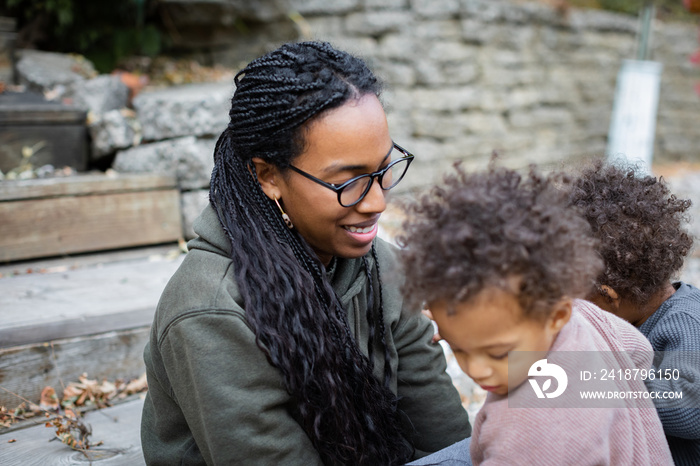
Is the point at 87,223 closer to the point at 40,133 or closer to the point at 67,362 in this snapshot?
the point at 40,133

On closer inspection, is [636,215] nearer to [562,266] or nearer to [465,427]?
[562,266]

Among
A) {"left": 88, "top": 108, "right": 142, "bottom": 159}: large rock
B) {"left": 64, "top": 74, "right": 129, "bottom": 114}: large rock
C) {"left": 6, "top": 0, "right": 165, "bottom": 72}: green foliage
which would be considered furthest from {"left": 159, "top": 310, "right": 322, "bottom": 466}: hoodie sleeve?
{"left": 6, "top": 0, "right": 165, "bottom": 72}: green foliage

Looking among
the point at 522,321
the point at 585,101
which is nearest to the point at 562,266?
the point at 522,321

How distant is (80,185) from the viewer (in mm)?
3332

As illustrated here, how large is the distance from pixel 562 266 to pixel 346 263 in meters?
0.81

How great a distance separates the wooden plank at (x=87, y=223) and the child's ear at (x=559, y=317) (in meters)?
2.73

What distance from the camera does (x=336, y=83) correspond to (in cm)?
170

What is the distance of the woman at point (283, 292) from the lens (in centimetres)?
154

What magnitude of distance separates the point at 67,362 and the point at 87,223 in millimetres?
1139

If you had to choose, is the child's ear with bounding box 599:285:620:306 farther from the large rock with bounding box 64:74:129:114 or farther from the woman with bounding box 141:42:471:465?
the large rock with bounding box 64:74:129:114

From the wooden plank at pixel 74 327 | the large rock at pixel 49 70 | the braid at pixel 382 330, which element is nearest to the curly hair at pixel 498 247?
the braid at pixel 382 330

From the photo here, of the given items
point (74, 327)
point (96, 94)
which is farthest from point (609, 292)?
point (96, 94)

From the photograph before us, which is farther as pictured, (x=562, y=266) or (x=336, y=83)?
(x=336, y=83)

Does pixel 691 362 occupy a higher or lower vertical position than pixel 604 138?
higher
